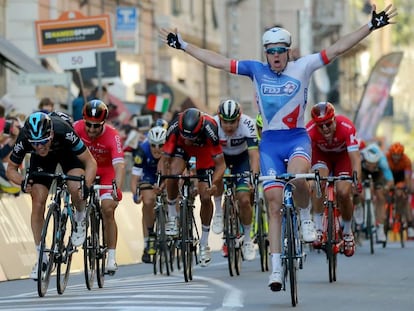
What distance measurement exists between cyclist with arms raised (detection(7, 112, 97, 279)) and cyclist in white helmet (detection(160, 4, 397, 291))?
1.35 meters

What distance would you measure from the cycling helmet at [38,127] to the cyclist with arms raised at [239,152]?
13.2 ft

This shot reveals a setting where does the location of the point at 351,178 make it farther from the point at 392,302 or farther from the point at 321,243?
the point at 392,302

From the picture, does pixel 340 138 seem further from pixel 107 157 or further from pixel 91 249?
pixel 91 249

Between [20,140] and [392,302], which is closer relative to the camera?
[392,302]

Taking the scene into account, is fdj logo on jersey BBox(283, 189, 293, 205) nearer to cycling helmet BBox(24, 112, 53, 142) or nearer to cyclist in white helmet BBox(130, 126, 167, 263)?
cycling helmet BBox(24, 112, 53, 142)

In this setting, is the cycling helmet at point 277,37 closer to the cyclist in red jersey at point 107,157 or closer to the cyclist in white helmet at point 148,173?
the cyclist in red jersey at point 107,157

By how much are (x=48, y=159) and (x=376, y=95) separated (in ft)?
110

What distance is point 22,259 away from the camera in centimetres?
1953

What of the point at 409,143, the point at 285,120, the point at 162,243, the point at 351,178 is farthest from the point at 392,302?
the point at 409,143

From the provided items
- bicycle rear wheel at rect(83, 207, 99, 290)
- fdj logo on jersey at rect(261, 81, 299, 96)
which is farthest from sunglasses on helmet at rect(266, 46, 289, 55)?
bicycle rear wheel at rect(83, 207, 99, 290)

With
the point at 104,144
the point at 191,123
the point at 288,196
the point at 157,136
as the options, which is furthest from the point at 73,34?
the point at 288,196

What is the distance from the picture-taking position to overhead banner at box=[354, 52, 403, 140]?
155ft

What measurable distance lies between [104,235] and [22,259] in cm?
318

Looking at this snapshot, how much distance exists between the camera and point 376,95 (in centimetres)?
4828
